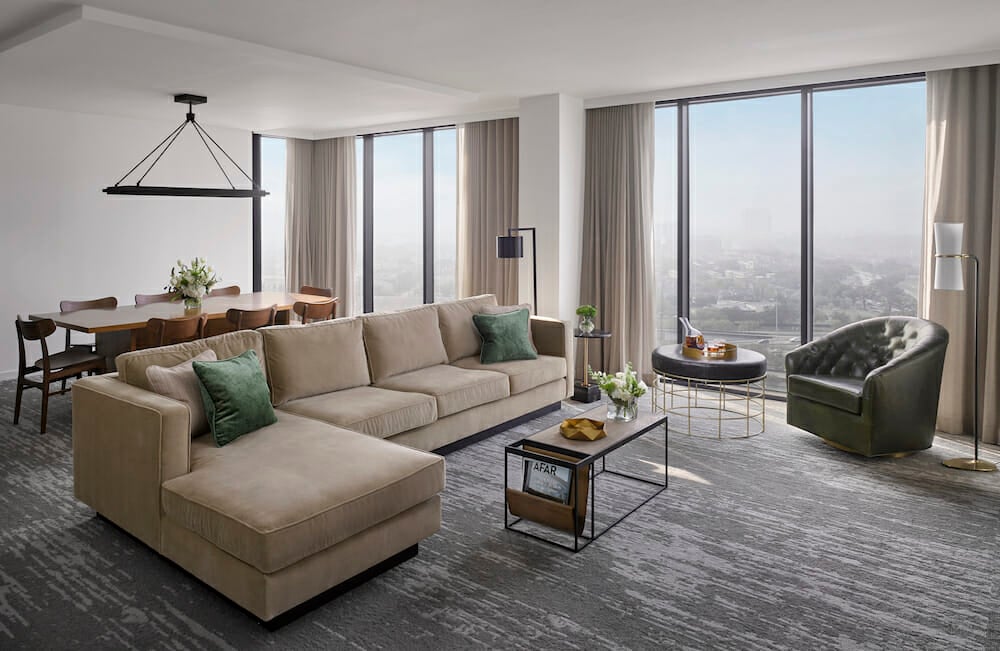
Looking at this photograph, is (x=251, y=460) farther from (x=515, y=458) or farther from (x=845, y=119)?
(x=845, y=119)

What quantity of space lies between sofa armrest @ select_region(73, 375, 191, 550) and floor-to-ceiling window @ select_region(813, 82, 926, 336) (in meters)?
5.07

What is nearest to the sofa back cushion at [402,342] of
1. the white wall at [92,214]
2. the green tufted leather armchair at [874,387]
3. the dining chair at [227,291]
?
the green tufted leather armchair at [874,387]

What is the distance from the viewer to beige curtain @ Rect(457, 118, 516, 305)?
760 cm

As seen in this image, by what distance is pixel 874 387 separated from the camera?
4.56m

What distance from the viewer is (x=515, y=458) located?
474 centimetres

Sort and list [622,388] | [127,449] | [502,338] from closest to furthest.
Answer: [127,449] < [622,388] < [502,338]

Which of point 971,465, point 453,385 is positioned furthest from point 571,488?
point 971,465

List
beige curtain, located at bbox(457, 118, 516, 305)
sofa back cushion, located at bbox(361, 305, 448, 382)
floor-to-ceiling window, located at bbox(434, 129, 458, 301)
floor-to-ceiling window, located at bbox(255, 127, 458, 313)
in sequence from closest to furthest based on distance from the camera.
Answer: sofa back cushion, located at bbox(361, 305, 448, 382)
beige curtain, located at bbox(457, 118, 516, 305)
floor-to-ceiling window, located at bbox(434, 129, 458, 301)
floor-to-ceiling window, located at bbox(255, 127, 458, 313)

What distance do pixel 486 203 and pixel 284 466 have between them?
5074 millimetres

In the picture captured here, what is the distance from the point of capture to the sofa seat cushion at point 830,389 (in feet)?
15.3

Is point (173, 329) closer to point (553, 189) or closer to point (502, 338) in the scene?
point (502, 338)

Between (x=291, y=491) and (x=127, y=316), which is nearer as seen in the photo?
(x=291, y=491)

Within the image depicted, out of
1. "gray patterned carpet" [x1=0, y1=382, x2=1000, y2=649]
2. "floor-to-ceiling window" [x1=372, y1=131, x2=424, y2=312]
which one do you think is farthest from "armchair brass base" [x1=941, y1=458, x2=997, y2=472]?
"floor-to-ceiling window" [x1=372, y1=131, x2=424, y2=312]

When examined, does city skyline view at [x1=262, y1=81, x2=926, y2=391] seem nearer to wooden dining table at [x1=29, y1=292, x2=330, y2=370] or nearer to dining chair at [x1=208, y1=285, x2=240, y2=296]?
wooden dining table at [x1=29, y1=292, x2=330, y2=370]
